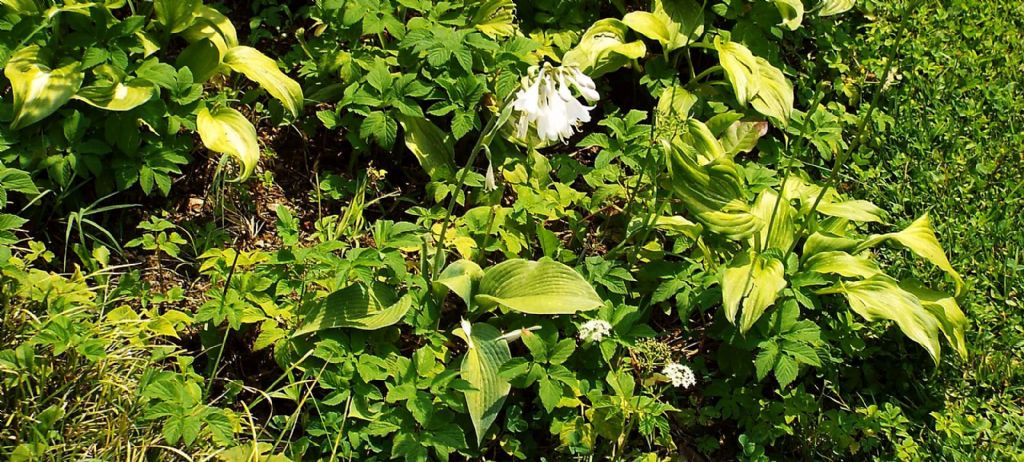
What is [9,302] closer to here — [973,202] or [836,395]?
[836,395]

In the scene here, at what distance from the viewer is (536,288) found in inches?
121

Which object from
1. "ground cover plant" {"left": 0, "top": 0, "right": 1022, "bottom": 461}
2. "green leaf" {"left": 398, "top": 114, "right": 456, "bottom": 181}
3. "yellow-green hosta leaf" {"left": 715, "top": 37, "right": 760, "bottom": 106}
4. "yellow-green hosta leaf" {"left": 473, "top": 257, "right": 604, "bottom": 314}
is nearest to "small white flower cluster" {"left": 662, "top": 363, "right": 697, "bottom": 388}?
"ground cover plant" {"left": 0, "top": 0, "right": 1022, "bottom": 461}

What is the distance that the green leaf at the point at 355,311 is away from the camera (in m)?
2.88

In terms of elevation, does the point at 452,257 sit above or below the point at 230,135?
below

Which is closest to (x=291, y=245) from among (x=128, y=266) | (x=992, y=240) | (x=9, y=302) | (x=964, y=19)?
(x=128, y=266)

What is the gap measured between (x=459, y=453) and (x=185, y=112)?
1413 mm

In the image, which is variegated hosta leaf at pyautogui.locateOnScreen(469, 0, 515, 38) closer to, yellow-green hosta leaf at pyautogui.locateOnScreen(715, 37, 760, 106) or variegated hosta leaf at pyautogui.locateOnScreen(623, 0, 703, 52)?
variegated hosta leaf at pyautogui.locateOnScreen(623, 0, 703, 52)

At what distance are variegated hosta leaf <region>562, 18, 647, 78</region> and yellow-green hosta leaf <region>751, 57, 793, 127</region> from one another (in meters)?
0.47

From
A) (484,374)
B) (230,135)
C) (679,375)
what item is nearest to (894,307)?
(679,375)

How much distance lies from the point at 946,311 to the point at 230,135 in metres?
2.43

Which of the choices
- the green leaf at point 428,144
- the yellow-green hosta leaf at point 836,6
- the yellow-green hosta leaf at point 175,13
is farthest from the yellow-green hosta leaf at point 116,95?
the yellow-green hosta leaf at point 836,6

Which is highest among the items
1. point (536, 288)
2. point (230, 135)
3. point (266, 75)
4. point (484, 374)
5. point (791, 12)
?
point (791, 12)

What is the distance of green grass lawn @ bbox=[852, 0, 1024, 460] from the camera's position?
331 cm

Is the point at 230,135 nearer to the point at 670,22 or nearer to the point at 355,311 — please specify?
the point at 355,311
